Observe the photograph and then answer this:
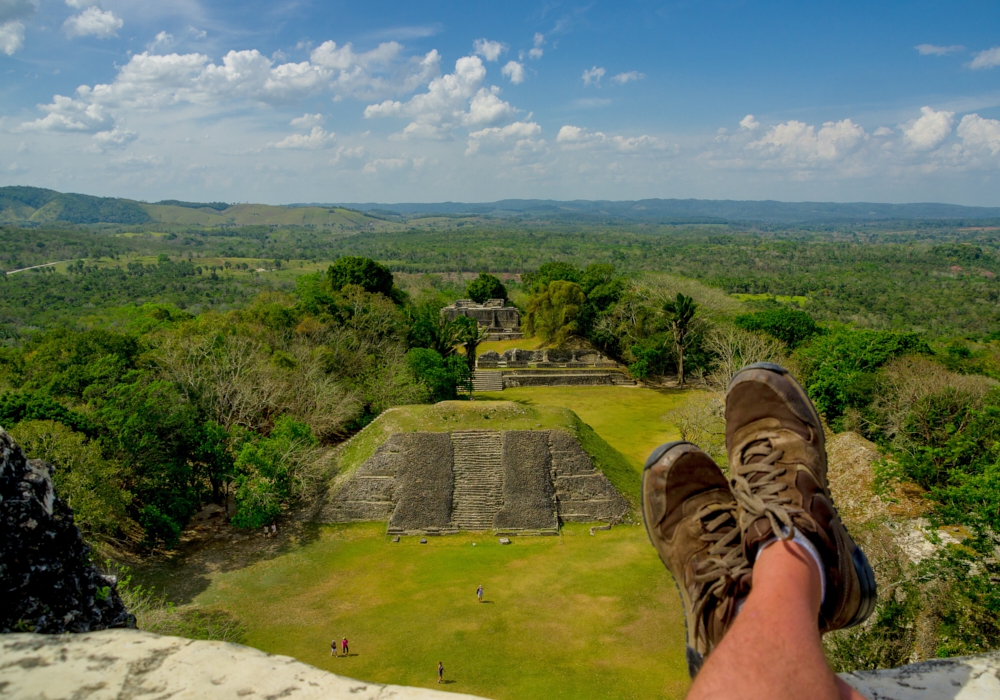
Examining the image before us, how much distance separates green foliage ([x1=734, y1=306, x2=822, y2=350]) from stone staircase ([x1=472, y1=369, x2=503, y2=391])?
628 inches

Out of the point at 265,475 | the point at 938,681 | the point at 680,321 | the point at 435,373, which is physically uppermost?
the point at 938,681

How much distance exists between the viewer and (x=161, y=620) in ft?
33.7

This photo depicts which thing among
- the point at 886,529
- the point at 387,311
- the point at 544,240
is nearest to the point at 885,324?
the point at 387,311

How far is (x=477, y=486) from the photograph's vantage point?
65.3ft

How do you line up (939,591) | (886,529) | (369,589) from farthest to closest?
(369,589) < (886,529) < (939,591)

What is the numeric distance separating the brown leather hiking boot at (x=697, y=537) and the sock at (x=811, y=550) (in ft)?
0.49

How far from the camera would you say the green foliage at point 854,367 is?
2316 centimetres

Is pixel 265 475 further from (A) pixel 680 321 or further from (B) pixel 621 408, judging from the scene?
(A) pixel 680 321

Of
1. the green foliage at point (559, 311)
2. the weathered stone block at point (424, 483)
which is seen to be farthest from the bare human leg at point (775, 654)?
the green foliage at point (559, 311)

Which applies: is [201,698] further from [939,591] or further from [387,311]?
[387,311]

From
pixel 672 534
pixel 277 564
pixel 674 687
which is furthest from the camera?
pixel 277 564

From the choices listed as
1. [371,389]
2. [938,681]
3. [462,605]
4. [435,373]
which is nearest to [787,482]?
[938,681]

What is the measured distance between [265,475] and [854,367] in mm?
24139

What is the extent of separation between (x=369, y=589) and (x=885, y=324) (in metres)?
60.4
